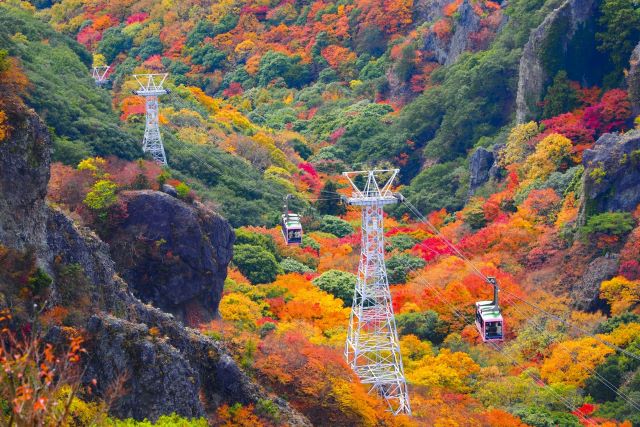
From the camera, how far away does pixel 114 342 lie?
3703 centimetres

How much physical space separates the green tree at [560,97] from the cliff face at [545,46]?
805mm

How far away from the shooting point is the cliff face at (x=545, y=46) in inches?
3295

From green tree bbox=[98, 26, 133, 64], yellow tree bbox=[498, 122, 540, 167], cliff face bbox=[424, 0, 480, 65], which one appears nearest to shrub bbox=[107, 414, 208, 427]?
yellow tree bbox=[498, 122, 540, 167]

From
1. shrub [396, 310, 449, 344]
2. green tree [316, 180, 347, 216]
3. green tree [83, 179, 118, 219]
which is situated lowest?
shrub [396, 310, 449, 344]

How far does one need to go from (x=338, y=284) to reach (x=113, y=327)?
31780 millimetres

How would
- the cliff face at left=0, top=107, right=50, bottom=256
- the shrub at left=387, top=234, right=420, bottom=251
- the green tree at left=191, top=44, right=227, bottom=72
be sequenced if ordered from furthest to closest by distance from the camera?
the green tree at left=191, top=44, right=227, bottom=72
the shrub at left=387, top=234, right=420, bottom=251
the cliff face at left=0, top=107, right=50, bottom=256

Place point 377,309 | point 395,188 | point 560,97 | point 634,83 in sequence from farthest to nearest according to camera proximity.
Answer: point 395,188 → point 560,97 → point 634,83 → point 377,309

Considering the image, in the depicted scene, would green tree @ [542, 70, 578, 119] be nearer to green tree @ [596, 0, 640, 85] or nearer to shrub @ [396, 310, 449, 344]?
green tree @ [596, 0, 640, 85]

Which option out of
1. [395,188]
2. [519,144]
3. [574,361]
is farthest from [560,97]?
[574,361]

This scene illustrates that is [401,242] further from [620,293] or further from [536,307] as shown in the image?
[620,293]

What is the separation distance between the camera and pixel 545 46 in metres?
84.4

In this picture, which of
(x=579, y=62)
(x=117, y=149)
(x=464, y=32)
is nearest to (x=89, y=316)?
(x=117, y=149)

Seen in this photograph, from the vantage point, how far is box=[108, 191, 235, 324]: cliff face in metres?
52.1

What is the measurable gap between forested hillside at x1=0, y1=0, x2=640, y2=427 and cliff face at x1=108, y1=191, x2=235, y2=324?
3.9 inches
